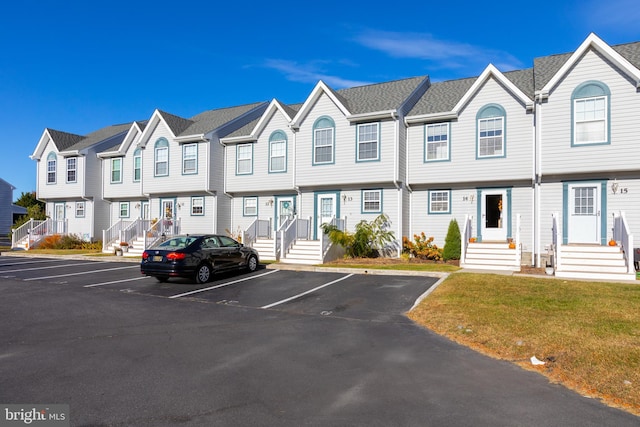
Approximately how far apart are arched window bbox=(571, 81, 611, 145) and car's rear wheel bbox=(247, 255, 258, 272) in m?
13.1

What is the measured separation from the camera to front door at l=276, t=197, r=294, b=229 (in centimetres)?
2319

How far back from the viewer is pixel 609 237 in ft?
52.2

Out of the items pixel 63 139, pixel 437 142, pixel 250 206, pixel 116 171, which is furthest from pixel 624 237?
pixel 63 139

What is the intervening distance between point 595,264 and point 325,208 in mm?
11944

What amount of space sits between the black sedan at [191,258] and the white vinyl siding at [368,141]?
26.2ft

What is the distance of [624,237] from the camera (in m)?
14.0

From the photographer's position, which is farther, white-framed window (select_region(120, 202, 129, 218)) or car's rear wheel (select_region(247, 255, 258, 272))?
white-framed window (select_region(120, 202, 129, 218))

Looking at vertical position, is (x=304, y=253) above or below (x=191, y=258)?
below

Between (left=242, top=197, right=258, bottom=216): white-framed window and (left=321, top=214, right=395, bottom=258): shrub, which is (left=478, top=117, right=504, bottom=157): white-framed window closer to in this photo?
(left=321, top=214, right=395, bottom=258): shrub

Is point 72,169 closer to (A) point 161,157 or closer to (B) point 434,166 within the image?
(A) point 161,157

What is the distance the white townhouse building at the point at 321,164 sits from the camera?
19.6 meters

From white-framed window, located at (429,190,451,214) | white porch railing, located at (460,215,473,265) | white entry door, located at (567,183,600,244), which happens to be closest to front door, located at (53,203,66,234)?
white-framed window, located at (429,190,451,214)

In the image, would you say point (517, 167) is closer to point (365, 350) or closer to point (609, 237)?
point (609, 237)

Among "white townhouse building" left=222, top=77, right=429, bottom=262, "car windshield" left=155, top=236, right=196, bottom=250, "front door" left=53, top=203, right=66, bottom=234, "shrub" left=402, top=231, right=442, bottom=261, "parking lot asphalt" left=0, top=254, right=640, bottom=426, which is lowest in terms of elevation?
"parking lot asphalt" left=0, top=254, right=640, bottom=426
